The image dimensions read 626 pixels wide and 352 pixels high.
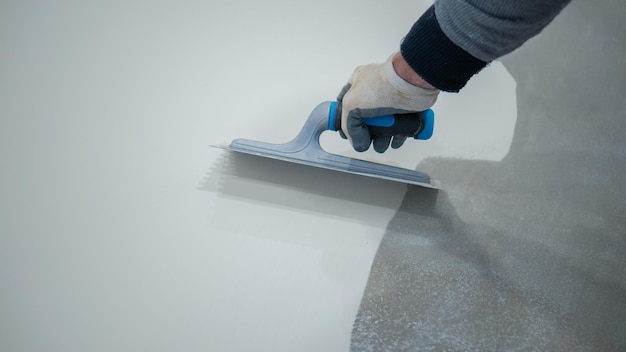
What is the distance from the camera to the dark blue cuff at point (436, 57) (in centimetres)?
64

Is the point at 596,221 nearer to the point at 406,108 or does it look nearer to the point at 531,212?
the point at 531,212

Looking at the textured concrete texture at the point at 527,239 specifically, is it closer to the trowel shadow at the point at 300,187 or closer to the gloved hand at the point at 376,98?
the trowel shadow at the point at 300,187

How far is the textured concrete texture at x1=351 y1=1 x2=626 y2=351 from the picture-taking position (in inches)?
35.3

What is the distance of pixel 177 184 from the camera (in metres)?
1.00

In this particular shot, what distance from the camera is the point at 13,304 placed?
880mm

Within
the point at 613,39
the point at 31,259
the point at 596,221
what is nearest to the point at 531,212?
the point at 596,221

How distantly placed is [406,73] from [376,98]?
80 mm

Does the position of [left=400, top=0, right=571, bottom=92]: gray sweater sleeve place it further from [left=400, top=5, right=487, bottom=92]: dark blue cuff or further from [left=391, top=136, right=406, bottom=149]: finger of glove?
[left=391, top=136, right=406, bottom=149]: finger of glove

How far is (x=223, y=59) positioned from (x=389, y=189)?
64 centimetres

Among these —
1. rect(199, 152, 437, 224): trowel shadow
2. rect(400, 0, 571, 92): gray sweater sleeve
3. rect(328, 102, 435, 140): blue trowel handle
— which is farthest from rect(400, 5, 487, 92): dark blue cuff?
rect(199, 152, 437, 224): trowel shadow

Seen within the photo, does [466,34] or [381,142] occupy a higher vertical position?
[466,34]

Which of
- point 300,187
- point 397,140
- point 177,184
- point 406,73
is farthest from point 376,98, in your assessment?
point 177,184

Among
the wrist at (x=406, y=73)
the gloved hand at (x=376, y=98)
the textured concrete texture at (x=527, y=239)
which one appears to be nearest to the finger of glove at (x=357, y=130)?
the gloved hand at (x=376, y=98)

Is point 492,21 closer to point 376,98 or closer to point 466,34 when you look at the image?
point 466,34
